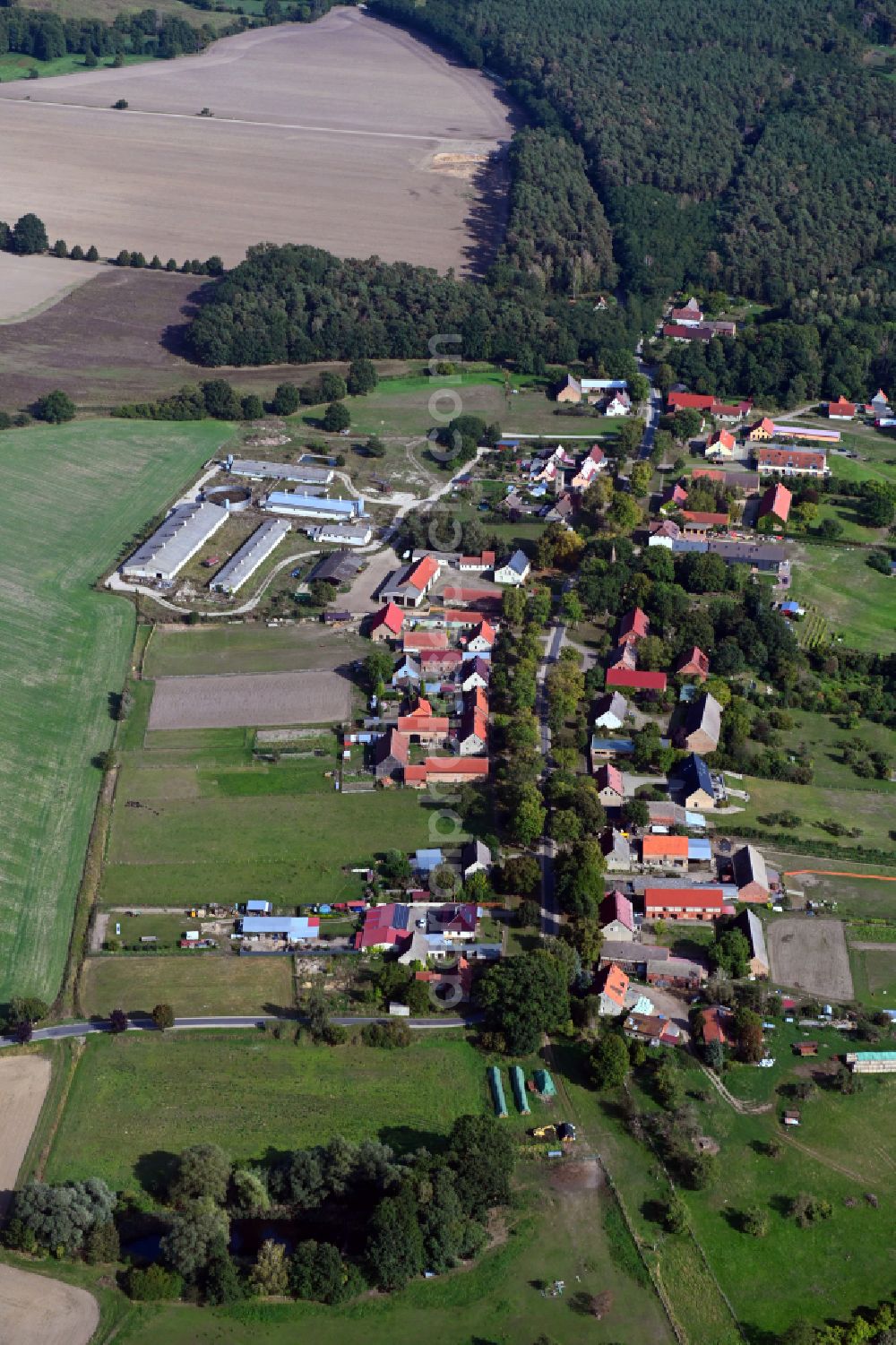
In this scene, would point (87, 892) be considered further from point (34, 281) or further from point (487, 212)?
point (487, 212)

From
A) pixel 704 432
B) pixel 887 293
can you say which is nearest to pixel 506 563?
pixel 704 432

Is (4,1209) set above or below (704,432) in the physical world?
below

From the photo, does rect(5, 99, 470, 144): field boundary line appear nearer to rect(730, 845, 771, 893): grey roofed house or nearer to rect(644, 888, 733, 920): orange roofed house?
rect(730, 845, 771, 893): grey roofed house

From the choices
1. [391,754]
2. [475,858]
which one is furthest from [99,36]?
[475,858]

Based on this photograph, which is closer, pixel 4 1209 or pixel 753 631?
pixel 4 1209

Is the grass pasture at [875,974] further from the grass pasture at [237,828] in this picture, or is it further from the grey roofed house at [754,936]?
the grass pasture at [237,828]

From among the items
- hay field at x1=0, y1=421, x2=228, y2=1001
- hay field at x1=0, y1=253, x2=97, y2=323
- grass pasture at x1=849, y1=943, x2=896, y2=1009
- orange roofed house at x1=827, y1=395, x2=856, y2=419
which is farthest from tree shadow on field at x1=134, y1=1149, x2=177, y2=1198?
hay field at x1=0, y1=253, x2=97, y2=323

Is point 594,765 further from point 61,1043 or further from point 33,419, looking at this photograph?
point 33,419
